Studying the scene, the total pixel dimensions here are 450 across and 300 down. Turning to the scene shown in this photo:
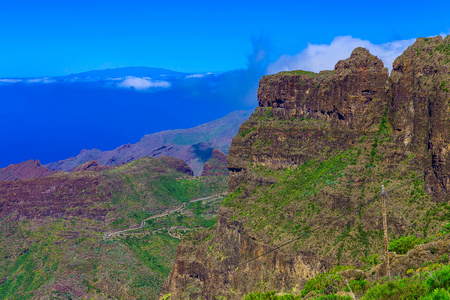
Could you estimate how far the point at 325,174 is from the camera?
387 ft

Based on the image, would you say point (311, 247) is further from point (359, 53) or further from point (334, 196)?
point (359, 53)

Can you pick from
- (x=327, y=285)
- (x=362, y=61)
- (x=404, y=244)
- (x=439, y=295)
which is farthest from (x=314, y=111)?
(x=439, y=295)

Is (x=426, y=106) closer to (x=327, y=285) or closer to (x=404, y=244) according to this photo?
(x=404, y=244)

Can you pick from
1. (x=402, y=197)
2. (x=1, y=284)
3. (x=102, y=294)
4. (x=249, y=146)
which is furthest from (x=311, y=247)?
(x=1, y=284)

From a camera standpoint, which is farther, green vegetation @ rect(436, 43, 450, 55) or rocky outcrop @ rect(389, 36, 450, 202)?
green vegetation @ rect(436, 43, 450, 55)

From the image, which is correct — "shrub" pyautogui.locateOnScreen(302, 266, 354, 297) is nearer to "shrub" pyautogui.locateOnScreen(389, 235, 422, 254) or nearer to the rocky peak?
"shrub" pyautogui.locateOnScreen(389, 235, 422, 254)

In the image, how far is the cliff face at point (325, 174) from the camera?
317ft

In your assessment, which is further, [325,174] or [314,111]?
[314,111]

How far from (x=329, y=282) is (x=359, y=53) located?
65303 millimetres

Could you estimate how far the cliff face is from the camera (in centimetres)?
9669

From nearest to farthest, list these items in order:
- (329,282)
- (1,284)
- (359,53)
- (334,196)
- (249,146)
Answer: (329,282) < (334,196) < (359,53) < (249,146) < (1,284)

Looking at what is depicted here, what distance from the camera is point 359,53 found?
118 meters

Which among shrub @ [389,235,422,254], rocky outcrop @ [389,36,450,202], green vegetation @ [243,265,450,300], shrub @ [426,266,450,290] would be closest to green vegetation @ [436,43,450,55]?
rocky outcrop @ [389,36,450,202]

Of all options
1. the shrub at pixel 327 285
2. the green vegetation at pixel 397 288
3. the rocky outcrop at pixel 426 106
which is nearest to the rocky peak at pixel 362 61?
the rocky outcrop at pixel 426 106
